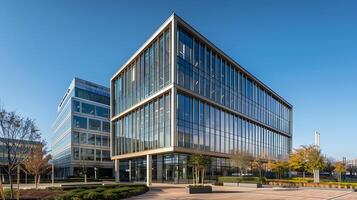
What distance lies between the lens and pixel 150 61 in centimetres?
5138

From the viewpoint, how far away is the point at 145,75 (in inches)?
2085

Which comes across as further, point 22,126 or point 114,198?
point 114,198

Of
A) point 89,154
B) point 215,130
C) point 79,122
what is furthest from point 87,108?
point 215,130

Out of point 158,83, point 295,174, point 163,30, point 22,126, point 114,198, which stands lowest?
point 295,174

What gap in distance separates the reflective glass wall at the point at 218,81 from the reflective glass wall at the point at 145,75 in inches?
101

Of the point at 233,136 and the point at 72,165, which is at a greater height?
the point at 233,136

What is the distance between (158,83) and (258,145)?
35.2 metres

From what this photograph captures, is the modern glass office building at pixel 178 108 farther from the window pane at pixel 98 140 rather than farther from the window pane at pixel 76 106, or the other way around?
the window pane at pixel 98 140

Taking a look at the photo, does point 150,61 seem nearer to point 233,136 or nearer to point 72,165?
point 233,136

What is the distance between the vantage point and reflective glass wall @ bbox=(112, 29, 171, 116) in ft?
152

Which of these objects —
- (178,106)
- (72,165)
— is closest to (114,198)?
(178,106)

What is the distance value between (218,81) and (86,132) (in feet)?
147

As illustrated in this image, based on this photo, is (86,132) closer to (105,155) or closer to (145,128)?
(105,155)

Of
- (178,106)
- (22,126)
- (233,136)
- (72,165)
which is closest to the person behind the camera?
(22,126)
